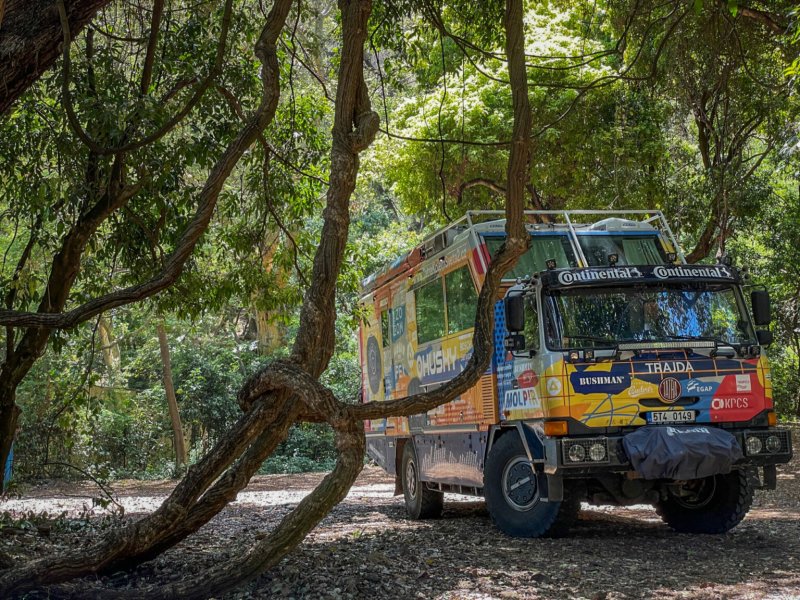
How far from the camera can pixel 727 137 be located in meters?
20.1

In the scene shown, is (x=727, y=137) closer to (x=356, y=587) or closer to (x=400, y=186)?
(x=400, y=186)

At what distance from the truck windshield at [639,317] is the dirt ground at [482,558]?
200 cm

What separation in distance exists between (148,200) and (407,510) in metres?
5.63

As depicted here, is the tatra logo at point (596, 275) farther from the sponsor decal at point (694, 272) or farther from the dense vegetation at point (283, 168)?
the dense vegetation at point (283, 168)

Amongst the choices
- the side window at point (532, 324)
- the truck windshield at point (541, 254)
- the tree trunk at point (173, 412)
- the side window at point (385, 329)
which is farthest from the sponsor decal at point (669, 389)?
the tree trunk at point (173, 412)

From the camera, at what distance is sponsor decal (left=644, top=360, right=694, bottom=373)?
948cm

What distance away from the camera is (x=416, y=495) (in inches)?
509

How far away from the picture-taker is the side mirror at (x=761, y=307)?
9711 millimetres

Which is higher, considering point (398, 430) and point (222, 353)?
point (222, 353)

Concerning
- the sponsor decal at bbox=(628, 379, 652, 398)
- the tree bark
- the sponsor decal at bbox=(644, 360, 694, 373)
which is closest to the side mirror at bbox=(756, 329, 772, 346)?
the sponsor decal at bbox=(644, 360, 694, 373)

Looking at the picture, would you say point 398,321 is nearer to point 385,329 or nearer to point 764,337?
point 385,329

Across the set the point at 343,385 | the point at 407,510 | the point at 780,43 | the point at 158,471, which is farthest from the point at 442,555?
the point at 343,385

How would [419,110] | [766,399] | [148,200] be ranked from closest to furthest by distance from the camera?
[766,399], [148,200], [419,110]

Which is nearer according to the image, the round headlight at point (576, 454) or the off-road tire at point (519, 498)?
the round headlight at point (576, 454)
